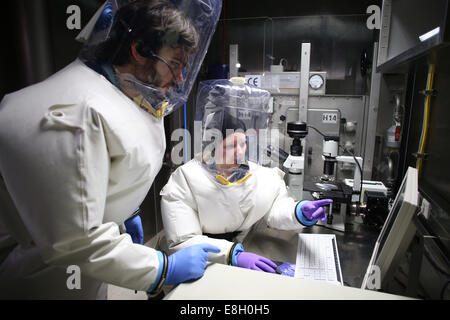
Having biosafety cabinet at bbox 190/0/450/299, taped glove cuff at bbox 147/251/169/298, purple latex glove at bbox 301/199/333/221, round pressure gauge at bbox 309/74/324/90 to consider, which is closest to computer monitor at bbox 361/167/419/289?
biosafety cabinet at bbox 190/0/450/299

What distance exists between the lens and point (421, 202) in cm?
123

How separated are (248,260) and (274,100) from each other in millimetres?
1730

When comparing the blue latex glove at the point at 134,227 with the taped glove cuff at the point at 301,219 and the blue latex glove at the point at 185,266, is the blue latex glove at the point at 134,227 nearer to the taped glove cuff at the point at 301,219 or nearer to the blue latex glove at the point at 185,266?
the blue latex glove at the point at 185,266

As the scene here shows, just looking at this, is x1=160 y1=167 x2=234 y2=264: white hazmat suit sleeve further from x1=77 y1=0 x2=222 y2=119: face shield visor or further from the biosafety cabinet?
the biosafety cabinet

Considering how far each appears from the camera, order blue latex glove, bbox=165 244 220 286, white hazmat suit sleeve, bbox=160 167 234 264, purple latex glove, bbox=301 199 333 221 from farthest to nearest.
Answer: purple latex glove, bbox=301 199 333 221
white hazmat suit sleeve, bbox=160 167 234 264
blue latex glove, bbox=165 244 220 286

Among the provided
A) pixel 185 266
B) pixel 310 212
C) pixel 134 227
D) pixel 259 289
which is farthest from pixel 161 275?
pixel 310 212

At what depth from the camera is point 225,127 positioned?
4.08ft

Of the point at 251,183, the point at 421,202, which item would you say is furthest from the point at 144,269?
the point at 421,202

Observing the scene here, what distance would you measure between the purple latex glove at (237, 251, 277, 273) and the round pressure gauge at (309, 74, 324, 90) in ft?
5.68

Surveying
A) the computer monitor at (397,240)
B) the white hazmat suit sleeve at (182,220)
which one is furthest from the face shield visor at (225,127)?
the computer monitor at (397,240)

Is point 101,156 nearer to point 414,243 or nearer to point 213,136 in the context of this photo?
point 213,136

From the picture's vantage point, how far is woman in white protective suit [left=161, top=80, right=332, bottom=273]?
3.84 ft

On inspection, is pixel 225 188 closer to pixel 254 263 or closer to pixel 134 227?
pixel 254 263

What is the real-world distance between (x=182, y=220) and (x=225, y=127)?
0.45 meters
